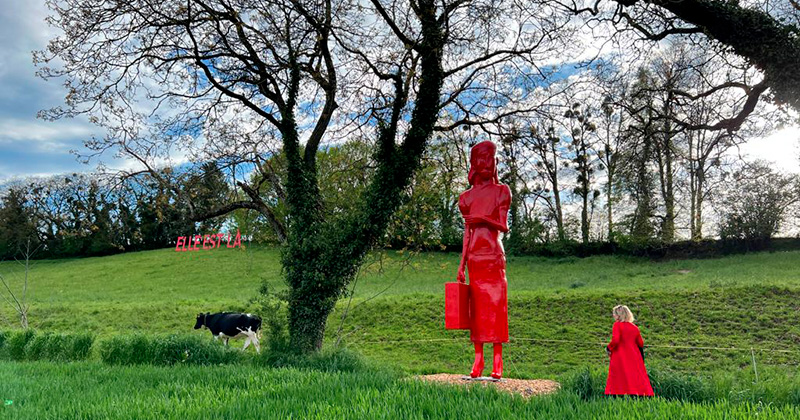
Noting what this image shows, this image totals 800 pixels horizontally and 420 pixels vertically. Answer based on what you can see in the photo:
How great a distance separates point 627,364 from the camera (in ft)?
19.1

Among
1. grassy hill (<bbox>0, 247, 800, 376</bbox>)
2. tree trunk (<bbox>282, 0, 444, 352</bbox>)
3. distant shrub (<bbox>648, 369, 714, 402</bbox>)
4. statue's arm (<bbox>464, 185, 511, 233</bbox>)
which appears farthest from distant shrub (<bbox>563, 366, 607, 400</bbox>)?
tree trunk (<bbox>282, 0, 444, 352</bbox>)

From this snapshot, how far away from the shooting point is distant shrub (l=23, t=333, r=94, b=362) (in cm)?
1052

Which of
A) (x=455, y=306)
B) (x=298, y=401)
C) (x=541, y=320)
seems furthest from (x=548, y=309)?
(x=298, y=401)

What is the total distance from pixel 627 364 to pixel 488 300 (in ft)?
7.18

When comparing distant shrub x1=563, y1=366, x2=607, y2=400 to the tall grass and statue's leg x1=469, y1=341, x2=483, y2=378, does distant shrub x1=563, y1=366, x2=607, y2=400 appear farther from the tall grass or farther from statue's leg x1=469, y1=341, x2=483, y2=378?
statue's leg x1=469, y1=341, x2=483, y2=378

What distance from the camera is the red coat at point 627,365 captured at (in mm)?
5766

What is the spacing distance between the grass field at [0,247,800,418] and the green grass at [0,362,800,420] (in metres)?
0.05

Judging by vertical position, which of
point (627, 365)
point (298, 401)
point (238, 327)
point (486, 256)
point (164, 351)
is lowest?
point (164, 351)

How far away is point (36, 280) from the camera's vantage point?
33000mm

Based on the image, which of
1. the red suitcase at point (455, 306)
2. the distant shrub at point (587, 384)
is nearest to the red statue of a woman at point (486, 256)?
the red suitcase at point (455, 306)

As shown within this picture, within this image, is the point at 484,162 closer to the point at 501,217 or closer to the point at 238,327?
the point at 501,217

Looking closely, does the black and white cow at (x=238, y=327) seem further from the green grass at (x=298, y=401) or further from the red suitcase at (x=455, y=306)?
the red suitcase at (x=455, y=306)

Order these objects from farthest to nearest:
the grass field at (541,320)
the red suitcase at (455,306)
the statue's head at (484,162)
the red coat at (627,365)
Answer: the statue's head at (484,162) → the red suitcase at (455,306) → the grass field at (541,320) → the red coat at (627,365)

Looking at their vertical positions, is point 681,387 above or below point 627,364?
below
